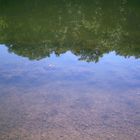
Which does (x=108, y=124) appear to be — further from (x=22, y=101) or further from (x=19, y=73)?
(x=19, y=73)

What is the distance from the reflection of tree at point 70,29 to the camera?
11688 mm

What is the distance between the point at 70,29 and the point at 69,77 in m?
5.55

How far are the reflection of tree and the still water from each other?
1.5 inches

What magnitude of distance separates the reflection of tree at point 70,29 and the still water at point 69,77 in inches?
1.5

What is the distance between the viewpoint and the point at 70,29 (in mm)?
14320

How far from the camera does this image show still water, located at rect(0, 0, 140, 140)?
649 centimetres

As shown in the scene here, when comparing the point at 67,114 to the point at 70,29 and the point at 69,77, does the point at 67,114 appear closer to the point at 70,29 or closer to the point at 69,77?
the point at 69,77

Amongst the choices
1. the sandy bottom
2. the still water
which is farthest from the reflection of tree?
the sandy bottom

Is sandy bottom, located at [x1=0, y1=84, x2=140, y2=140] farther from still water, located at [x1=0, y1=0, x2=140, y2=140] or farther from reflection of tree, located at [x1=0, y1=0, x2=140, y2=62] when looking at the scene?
reflection of tree, located at [x1=0, y1=0, x2=140, y2=62]

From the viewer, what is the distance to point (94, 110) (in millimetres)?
7230

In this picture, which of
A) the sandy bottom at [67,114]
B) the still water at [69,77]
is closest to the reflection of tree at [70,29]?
the still water at [69,77]

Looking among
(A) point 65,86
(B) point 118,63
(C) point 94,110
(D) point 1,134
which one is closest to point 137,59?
(B) point 118,63

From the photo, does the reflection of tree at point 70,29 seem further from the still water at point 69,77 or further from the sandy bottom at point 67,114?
the sandy bottom at point 67,114

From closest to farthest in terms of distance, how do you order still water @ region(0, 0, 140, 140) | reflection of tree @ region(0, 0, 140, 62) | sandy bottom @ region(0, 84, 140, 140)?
sandy bottom @ region(0, 84, 140, 140), still water @ region(0, 0, 140, 140), reflection of tree @ region(0, 0, 140, 62)
